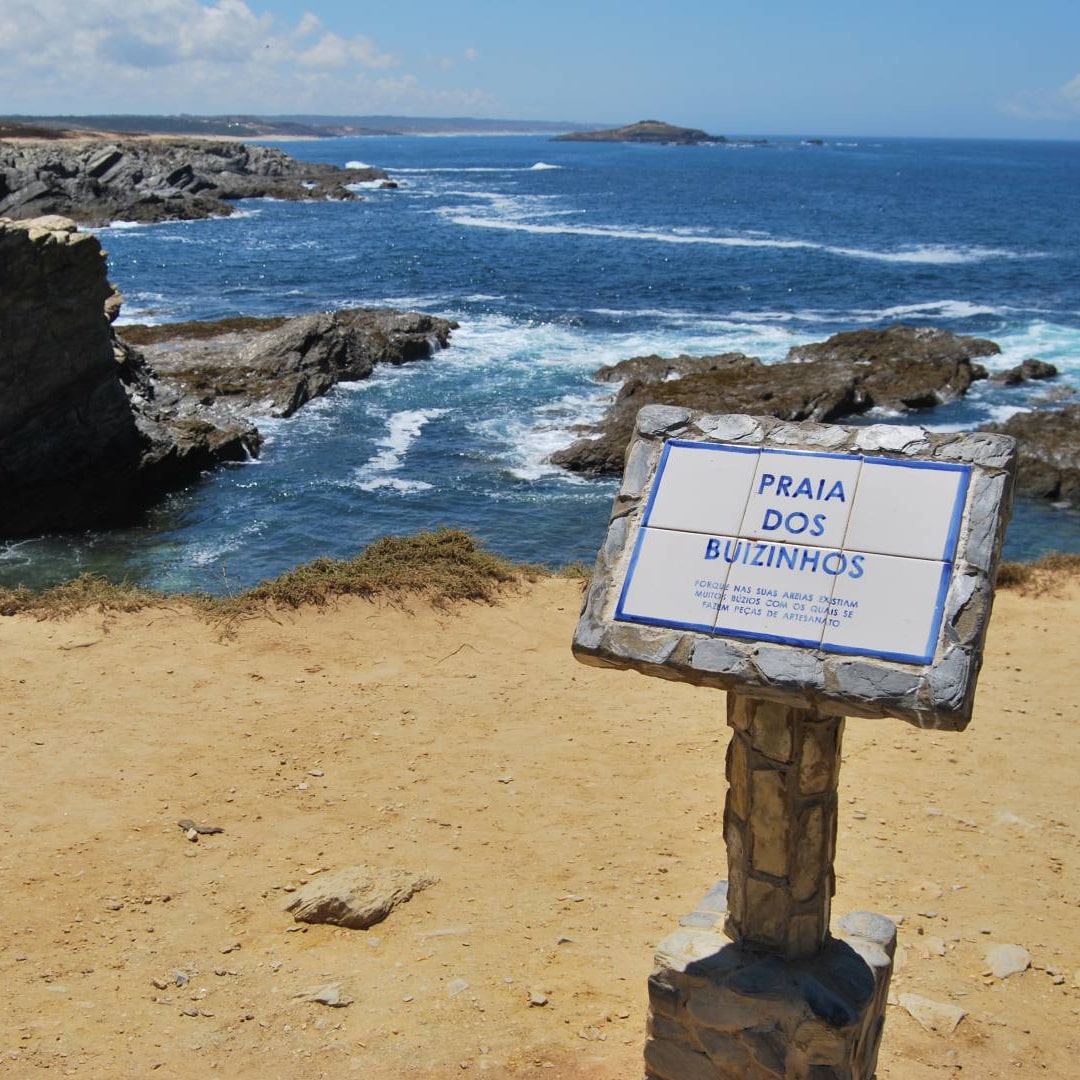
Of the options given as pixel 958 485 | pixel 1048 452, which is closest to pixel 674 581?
pixel 958 485

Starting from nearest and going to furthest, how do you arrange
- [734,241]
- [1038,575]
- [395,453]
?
[1038,575], [395,453], [734,241]

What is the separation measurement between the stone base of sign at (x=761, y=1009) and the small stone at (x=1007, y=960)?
1.79 meters

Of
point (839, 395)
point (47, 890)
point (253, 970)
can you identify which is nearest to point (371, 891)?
point (253, 970)

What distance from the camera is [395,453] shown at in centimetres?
2552

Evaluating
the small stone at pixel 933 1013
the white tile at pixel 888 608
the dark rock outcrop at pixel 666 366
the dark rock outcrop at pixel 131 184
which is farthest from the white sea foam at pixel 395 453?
the dark rock outcrop at pixel 131 184

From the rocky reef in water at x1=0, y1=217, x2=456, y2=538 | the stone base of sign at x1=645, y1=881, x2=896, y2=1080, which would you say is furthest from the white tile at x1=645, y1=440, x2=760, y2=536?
the rocky reef in water at x1=0, y1=217, x2=456, y2=538

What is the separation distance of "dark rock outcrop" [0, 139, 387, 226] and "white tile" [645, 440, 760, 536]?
6810 centimetres

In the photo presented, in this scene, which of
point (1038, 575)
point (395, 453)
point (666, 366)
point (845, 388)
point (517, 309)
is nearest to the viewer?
point (1038, 575)

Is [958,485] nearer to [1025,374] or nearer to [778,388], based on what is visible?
[778,388]

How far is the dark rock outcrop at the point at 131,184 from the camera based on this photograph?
231 feet

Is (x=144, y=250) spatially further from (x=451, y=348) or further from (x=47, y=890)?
(x=47, y=890)

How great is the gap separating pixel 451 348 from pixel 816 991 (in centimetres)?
3073

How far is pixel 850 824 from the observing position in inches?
385

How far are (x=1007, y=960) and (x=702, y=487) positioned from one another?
181 inches
